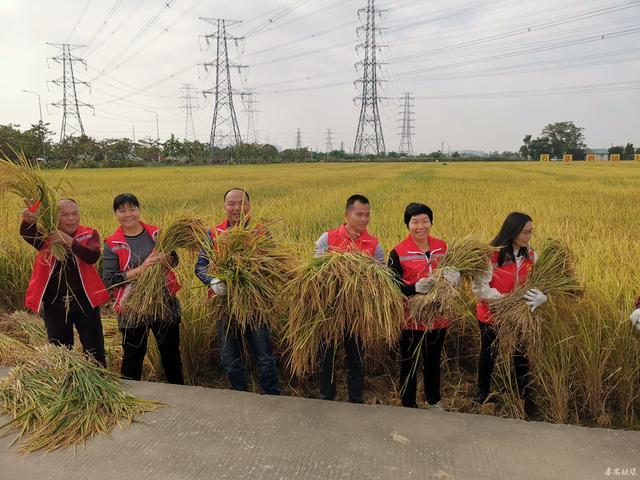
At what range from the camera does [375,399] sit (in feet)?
9.07

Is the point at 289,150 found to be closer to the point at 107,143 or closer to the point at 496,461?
the point at 107,143

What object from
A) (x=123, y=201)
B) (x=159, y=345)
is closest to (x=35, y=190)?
(x=123, y=201)

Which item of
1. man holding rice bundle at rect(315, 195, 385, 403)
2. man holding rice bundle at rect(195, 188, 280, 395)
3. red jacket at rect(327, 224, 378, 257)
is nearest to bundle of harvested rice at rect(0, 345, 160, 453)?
man holding rice bundle at rect(195, 188, 280, 395)

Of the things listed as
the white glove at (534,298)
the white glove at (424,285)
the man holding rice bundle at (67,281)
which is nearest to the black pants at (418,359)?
the white glove at (424,285)

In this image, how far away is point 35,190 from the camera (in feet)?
7.87

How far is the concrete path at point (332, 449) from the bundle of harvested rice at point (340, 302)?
0.34 m

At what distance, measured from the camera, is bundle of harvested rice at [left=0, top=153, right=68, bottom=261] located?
239 centimetres

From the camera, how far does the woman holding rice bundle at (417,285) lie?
7.59 ft

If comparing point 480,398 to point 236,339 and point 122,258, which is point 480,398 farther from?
point 122,258

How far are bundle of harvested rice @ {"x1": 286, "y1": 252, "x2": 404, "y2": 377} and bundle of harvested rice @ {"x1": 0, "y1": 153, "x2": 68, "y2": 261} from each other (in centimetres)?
142

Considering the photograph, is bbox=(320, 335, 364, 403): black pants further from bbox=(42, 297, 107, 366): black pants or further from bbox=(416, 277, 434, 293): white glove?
bbox=(42, 297, 107, 366): black pants

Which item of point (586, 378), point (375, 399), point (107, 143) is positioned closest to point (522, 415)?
point (586, 378)

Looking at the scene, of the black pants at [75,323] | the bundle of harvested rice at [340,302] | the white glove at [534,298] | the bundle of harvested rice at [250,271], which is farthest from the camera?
the black pants at [75,323]

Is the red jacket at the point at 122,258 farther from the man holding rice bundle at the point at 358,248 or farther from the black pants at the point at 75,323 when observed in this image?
the man holding rice bundle at the point at 358,248
